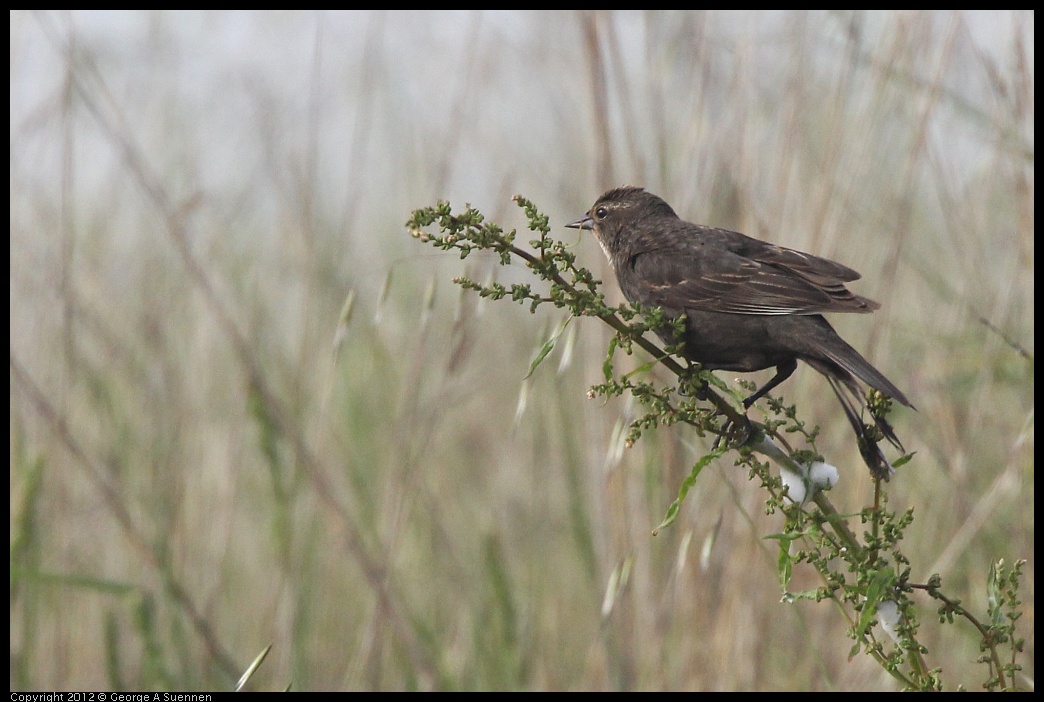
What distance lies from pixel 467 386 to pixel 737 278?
178 centimetres

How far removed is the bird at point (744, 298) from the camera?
7.65 ft

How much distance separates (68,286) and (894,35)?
9.56 feet

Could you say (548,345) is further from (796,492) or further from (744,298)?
(744,298)

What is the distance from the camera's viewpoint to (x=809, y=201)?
11.0 feet

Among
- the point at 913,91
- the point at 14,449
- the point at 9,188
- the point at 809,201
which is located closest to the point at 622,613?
the point at 809,201

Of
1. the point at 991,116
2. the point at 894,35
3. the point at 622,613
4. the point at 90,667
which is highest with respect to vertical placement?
the point at 894,35

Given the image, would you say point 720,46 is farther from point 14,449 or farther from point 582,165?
point 14,449

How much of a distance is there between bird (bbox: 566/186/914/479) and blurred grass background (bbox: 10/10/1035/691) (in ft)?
0.91

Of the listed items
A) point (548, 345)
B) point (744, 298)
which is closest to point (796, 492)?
point (548, 345)

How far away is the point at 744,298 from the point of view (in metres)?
2.53

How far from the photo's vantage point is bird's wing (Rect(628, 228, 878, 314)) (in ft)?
7.93

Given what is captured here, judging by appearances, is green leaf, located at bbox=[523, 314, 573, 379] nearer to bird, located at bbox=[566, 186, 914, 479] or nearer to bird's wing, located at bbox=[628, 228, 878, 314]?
bird, located at bbox=[566, 186, 914, 479]

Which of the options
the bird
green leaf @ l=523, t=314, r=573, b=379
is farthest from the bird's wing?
green leaf @ l=523, t=314, r=573, b=379

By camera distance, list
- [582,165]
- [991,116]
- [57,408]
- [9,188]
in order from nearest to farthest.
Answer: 1. [991,116]
2. [57,408]
3. [9,188]
4. [582,165]
